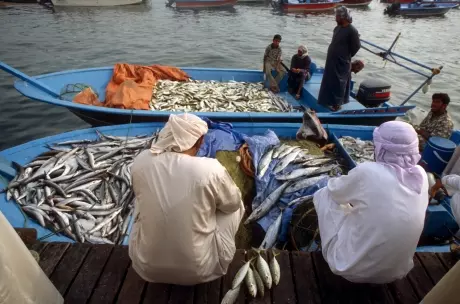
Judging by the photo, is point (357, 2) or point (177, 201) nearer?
point (177, 201)

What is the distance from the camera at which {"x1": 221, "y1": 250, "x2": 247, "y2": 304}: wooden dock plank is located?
3.12 m

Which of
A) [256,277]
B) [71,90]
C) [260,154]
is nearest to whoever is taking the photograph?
[256,277]

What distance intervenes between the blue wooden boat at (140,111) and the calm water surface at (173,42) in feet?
3.83

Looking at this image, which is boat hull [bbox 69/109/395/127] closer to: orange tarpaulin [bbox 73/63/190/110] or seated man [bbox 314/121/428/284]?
orange tarpaulin [bbox 73/63/190/110]

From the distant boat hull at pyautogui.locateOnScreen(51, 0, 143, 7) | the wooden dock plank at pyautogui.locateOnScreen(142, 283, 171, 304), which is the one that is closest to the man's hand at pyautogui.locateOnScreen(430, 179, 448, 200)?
the wooden dock plank at pyautogui.locateOnScreen(142, 283, 171, 304)

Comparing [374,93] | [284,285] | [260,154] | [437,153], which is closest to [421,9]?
[374,93]

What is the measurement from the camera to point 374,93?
8188 millimetres

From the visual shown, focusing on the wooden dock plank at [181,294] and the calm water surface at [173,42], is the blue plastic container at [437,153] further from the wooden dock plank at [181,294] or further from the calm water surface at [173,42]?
the wooden dock plank at [181,294]

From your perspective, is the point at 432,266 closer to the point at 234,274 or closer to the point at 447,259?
the point at 447,259

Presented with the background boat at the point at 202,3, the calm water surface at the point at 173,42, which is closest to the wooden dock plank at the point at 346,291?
the calm water surface at the point at 173,42

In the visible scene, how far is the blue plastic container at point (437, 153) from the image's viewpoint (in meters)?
5.23

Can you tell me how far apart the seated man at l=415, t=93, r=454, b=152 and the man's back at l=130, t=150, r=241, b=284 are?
4778mm

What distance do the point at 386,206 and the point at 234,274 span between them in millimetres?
1707

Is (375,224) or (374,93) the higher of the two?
(375,224)
